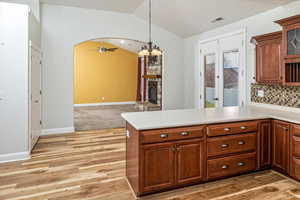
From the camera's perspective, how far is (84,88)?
35.2 ft

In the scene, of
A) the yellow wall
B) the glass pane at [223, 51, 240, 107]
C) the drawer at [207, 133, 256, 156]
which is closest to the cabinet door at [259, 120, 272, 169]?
the drawer at [207, 133, 256, 156]

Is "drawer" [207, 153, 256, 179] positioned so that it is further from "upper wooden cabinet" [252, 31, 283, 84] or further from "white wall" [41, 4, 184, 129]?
"white wall" [41, 4, 184, 129]

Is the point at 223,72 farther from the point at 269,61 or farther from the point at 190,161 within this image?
the point at 190,161

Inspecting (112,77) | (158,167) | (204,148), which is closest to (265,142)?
(204,148)

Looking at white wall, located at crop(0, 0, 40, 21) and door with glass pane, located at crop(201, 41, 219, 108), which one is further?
door with glass pane, located at crop(201, 41, 219, 108)

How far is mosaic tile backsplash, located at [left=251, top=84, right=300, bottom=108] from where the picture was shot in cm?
342

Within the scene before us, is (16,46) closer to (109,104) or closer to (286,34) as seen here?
(286,34)

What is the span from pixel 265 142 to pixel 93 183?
2508mm

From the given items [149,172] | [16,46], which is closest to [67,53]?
[16,46]

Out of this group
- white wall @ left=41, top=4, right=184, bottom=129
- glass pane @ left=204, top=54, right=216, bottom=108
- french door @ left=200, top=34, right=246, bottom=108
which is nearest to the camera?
french door @ left=200, top=34, right=246, bottom=108

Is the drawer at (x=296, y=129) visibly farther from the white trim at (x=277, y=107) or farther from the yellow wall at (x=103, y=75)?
the yellow wall at (x=103, y=75)

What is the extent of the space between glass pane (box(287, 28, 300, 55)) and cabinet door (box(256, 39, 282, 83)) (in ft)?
0.84

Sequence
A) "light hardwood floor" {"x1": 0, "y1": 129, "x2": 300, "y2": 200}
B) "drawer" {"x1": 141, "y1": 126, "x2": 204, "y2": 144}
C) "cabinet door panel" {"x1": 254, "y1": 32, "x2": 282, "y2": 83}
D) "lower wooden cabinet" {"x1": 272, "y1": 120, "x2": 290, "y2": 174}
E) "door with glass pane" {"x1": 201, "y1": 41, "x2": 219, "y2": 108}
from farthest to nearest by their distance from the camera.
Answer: "door with glass pane" {"x1": 201, "y1": 41, "x2": 219, "y2": 108} → "cabinet door panel" {"x1": 254, "y1": 32, "x2": 282, "y2": 83} → "lower wooden cabinet" {"x1": 272, "y1": 120, "x2": 290, "y2": 174} → "light hardwood floor" {"x1": 0, "y1": 129, "x2": 300, "y2": 200} → "drawer" {"x1": 141, "y1": 126, "x2": 204, "y2": 144}

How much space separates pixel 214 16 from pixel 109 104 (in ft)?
25.2
